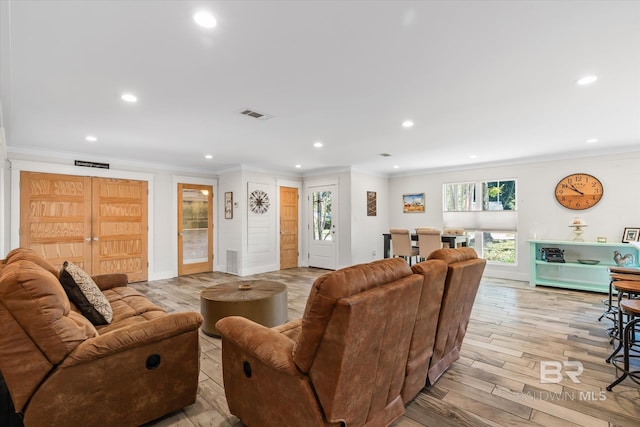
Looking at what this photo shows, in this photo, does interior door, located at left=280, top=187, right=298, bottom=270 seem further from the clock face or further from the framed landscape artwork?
the clock face

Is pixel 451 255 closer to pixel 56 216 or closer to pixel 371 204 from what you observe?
pixel 371 204

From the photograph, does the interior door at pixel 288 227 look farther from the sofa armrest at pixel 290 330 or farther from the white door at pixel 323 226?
the sofa armrest at pixel 290 330

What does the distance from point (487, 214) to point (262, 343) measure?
20.4ft

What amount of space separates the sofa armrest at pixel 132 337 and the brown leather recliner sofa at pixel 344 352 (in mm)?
249

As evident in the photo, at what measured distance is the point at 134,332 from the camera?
5.56 feet

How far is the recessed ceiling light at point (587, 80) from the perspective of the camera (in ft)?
8.08

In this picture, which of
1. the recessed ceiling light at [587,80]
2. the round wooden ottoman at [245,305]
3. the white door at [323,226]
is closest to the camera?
the recessed ceiling light at [587,80]

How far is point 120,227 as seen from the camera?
565cm

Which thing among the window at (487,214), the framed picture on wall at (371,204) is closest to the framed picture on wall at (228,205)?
the framed picture on wall at (371,204)

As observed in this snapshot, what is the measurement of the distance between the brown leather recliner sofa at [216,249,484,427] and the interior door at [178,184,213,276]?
5214mm

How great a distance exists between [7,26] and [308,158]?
169 inches

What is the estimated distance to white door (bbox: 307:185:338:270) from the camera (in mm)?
7113

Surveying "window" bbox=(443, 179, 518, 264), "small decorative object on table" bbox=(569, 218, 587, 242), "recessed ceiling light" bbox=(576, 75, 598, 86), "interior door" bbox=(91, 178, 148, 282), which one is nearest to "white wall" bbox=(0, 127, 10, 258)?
"interior door" bbox=(91, 178, 148, 282)

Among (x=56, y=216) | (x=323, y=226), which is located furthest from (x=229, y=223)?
(x=56, y=216)
